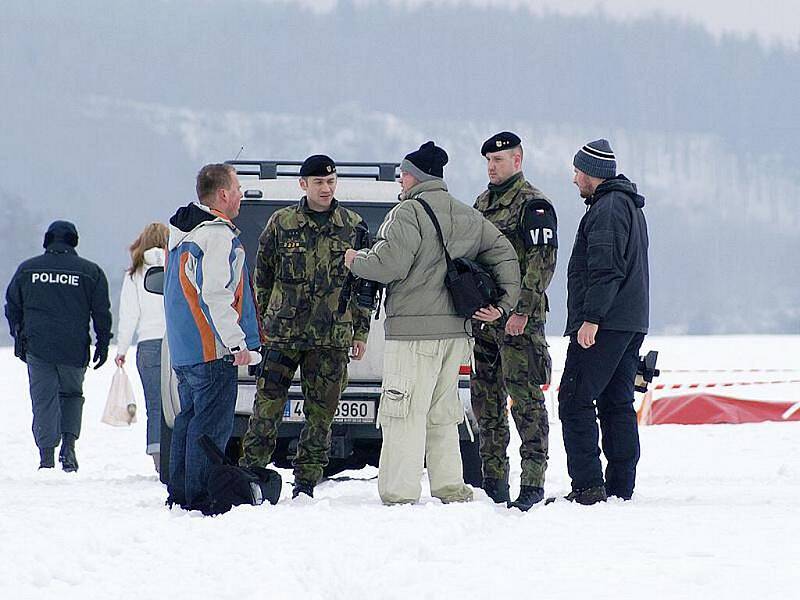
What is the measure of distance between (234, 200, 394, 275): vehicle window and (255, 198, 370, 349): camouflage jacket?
1.23 metres

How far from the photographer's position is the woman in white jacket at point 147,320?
1011 cm

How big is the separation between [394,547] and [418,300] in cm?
176

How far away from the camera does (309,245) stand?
723cm

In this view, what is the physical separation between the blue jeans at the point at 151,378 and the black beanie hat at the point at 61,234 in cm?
97

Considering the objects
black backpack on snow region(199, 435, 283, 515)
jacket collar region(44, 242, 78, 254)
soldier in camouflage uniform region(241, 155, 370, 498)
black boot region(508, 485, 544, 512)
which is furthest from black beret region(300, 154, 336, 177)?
jacket collar region(44, 242, 78, 254)

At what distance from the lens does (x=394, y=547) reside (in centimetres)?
526

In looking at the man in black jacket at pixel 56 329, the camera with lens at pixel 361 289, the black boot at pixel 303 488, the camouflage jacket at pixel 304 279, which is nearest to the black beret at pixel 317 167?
the camouflage jacket at pixel 304 279

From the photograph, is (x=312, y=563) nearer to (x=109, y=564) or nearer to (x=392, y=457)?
(x=109, y=564)

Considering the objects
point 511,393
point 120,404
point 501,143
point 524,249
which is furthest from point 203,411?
point 120,404

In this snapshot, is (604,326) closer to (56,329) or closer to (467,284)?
(467,284)

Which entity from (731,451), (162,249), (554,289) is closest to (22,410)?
(162,249)

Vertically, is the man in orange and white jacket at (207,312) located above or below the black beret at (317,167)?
below

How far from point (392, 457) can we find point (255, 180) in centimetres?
267

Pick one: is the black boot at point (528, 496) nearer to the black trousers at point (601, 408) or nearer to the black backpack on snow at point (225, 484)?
the black trousers at point (601, 408)
